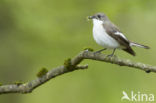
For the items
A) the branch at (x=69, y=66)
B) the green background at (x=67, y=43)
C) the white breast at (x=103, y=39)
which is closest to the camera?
→ the branch at (x=69, y=66)

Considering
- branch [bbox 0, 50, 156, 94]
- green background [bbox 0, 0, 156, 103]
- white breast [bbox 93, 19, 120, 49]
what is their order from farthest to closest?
green background [bbox 0, 0, 156, 103], white breast [bbox 93, 19, 120, 49], branch [bbox 0, 50, 156, 94]

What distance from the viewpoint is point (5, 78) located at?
41.4ft

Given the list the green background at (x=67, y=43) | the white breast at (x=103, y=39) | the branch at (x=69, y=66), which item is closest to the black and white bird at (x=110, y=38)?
the white breast at (x=103, y=39)

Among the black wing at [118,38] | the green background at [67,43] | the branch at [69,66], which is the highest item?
the green background at [67,43]

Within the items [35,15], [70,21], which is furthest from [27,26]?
[70,21]

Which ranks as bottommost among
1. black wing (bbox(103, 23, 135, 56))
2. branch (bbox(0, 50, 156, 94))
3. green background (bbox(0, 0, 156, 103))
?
branch (bbox(0, 50, 156, 94))

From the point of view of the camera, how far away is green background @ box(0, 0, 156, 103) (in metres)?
11.1

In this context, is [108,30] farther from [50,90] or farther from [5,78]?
[50,90]

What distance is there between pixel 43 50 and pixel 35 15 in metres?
1.07

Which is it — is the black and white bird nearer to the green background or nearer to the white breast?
the white breast

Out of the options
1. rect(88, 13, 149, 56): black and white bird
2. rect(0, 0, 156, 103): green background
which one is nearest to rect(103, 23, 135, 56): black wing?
rect(88, 13, 149, 56): black and white bird

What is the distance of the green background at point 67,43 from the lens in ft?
36.4

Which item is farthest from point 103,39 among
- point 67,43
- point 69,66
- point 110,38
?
point 67,43

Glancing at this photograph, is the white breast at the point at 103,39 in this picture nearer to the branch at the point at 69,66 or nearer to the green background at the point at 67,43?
the branch at the point at 69,66
